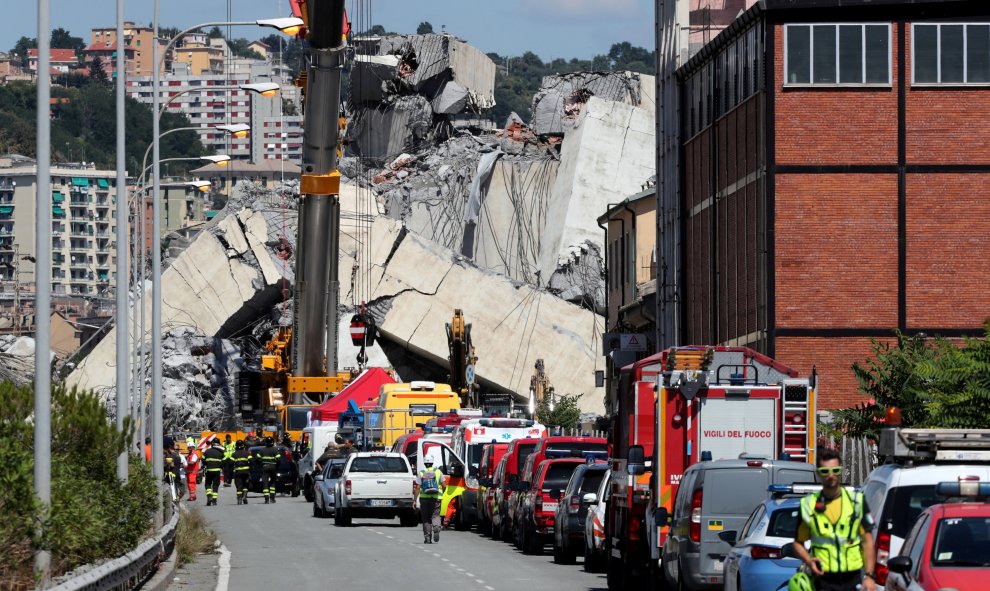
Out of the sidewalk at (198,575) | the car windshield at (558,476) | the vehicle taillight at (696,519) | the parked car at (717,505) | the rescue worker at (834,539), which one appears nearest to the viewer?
the rescue worker at (834,539)

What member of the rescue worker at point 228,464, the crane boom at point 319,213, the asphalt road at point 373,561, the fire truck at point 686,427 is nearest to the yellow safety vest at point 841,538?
the fire truck at point 686,427

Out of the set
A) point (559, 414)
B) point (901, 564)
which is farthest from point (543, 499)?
point (559, 414)

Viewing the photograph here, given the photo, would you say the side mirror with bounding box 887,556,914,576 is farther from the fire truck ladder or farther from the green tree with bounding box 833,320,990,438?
the green tree with bounding box 833,320,990,438

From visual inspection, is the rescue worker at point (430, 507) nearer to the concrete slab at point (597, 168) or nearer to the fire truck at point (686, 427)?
the fire truck at point (686, 427)

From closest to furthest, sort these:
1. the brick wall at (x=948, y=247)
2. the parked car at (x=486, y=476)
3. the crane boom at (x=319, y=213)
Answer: the parked car at (x=486, y=476) → the brick wall at (x=948, y=247) → the crane boom at (x=319, y=213)

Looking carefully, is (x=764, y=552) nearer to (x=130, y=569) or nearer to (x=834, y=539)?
(x=834, y=539)

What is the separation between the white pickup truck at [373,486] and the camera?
37031mm

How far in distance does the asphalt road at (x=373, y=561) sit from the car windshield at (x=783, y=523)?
6.54 metres

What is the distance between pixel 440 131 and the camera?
11150 cm

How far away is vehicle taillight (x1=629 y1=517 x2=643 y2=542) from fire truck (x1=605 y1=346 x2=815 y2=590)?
0.01 meters

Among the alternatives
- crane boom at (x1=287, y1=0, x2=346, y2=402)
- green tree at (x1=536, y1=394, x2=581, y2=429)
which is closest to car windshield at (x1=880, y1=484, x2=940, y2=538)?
crane boom at (x1=287, y1=0, x2=346, y2=402)

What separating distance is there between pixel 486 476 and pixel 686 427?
516 inches

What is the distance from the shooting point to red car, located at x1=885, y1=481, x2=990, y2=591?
11477 millimetres

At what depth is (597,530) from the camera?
81.6 ft
